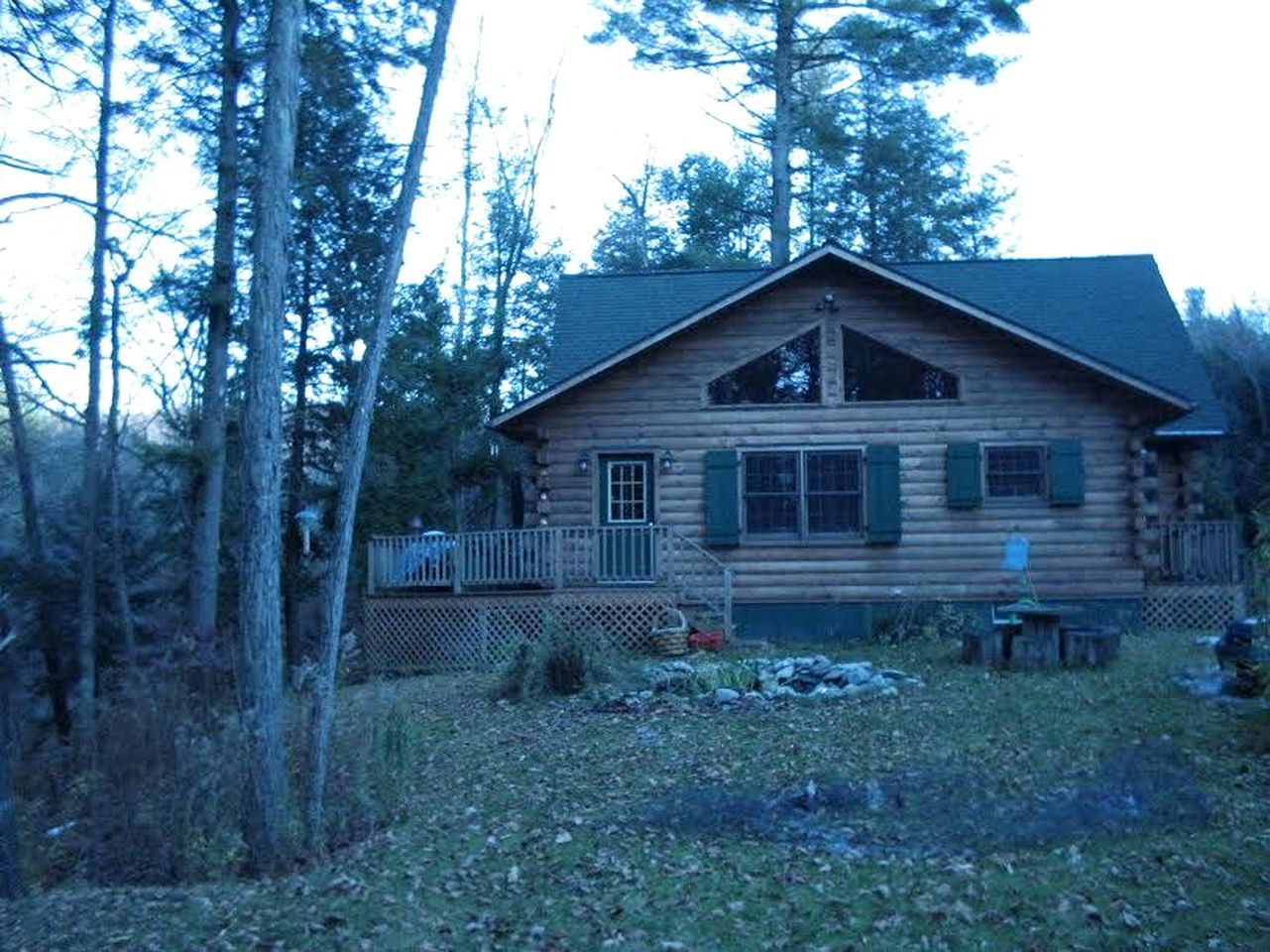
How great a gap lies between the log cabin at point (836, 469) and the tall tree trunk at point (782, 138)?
9564 mm

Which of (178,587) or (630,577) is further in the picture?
(178,587)

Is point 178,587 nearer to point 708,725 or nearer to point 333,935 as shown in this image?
point 708,725

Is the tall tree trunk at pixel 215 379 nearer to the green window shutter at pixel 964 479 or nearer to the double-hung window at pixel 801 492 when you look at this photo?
the double-hung window at pixel 801 492

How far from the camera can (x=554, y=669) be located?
48.3ft

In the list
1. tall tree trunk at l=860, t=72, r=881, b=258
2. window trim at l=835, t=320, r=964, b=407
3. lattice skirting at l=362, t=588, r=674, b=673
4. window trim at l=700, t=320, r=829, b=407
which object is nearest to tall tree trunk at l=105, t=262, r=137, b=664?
lattice skirting at l=362, t=588, r=674, b=673

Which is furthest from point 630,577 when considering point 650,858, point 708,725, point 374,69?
point 650,858

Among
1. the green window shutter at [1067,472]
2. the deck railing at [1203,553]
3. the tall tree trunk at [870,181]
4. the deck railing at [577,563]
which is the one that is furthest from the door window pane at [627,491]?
the tall tree trunk at [870,181]

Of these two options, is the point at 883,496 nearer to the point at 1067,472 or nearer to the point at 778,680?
the point at 1067,472

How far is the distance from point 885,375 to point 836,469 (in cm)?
157

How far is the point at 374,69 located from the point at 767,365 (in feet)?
27.0

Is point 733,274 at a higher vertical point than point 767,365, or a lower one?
higher

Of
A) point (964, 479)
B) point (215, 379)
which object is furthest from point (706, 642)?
point (215, 379)

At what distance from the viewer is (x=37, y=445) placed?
2333cm

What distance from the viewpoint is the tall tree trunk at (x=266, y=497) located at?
8.57 m
